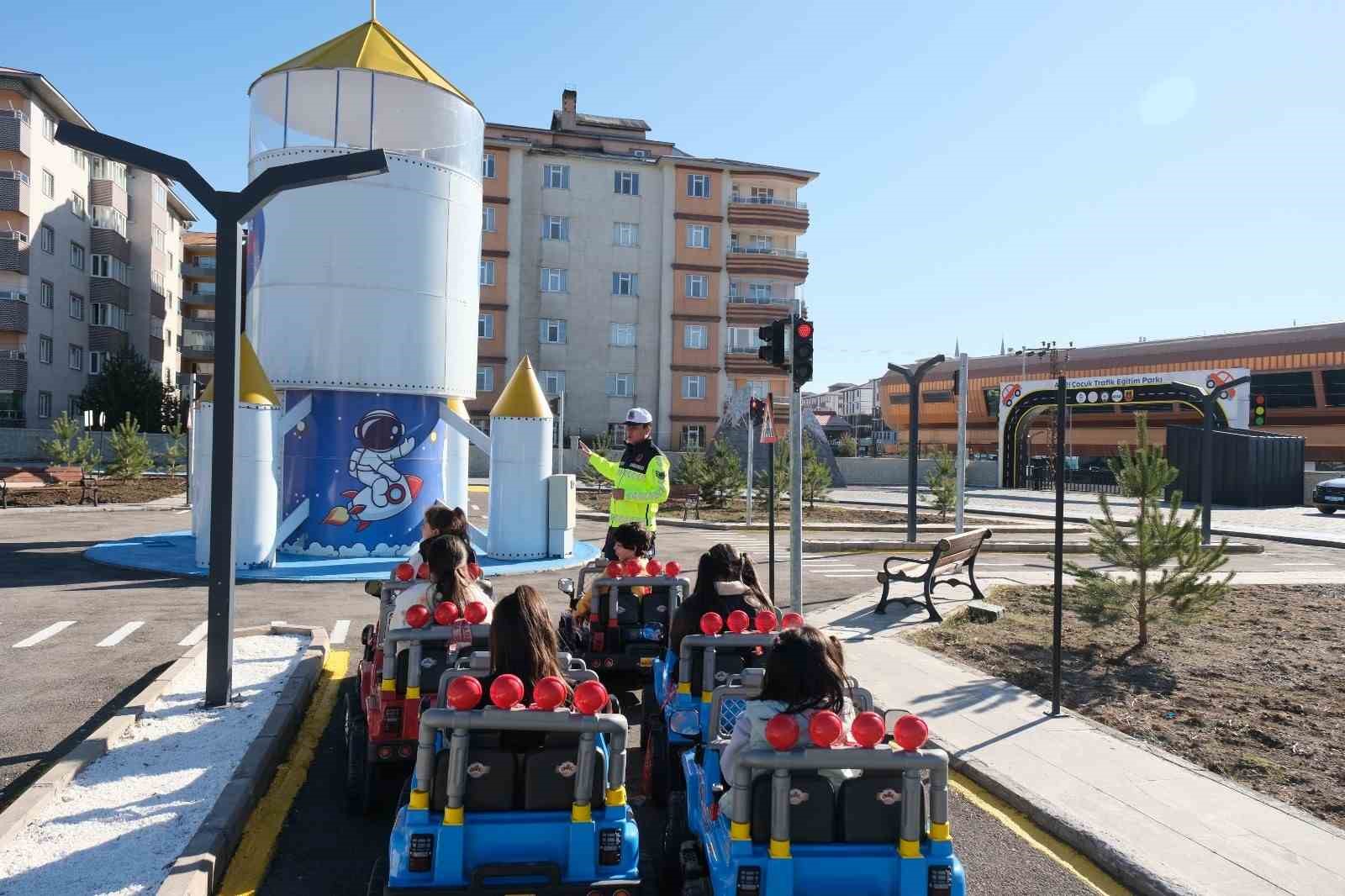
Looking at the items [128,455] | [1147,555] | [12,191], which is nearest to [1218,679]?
[1147,555]

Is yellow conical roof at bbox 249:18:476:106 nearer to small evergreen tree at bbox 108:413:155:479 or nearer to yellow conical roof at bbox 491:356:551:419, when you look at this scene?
yellow conical roof at bbox 491:356:551:419

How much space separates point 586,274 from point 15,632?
4383 cm

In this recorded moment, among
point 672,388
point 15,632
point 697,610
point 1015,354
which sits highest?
point 1015,354

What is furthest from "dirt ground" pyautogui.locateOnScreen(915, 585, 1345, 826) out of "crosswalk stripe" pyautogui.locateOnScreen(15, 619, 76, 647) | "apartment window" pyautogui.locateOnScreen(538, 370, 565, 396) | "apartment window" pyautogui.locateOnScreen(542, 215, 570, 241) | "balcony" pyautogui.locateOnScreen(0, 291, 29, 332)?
"balcony" pyautogui.locateOnScreen(0, 291, 29, 332)

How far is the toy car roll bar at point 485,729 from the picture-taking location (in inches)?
138

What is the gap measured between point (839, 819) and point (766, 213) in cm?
5247

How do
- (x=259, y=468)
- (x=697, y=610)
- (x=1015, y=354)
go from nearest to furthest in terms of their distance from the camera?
(x=697, y=610) → (x=259, y=468) → (x=1015, y=354)

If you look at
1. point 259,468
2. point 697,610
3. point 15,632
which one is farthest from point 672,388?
point 697,610

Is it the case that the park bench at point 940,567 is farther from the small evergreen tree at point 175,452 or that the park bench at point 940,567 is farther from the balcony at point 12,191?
the balcony at point 12,191

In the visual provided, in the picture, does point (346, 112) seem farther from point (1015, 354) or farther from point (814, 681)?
point (1015, 354)

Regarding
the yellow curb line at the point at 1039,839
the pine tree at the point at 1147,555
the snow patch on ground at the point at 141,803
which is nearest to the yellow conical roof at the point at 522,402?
the snow patch on ground at the point at 141,803

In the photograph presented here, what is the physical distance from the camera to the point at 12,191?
4300 centimetres

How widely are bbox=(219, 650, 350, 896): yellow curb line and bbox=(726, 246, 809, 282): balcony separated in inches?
1873

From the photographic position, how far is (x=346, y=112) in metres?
16.4
